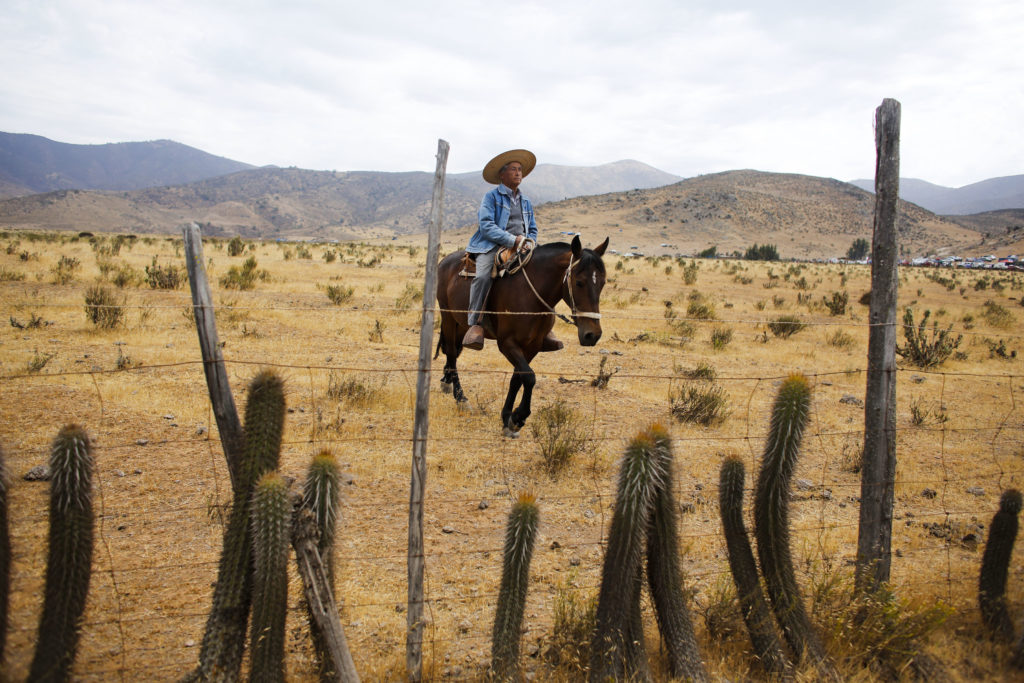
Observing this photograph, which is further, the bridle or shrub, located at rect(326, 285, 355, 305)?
shrub, located at rect(326, 285, 355, 305)

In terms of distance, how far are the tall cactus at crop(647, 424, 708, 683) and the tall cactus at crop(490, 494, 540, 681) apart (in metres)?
0.68

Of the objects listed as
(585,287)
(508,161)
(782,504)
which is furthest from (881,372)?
(508,161)

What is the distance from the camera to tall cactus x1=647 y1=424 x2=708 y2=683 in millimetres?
3174

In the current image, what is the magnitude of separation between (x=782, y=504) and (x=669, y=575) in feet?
2.70

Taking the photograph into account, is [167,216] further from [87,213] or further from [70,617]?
[70,617]

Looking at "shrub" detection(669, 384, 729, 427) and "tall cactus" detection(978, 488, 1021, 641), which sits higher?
"shrub" detection(669, 384, 729, 427)

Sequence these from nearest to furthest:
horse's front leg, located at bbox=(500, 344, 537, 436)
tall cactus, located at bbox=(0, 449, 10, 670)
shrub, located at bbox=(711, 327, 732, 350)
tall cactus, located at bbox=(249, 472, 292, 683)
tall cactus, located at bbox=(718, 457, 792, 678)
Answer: tall cactus, located at bbox=(0, 449, 10, 670) < tall cactus, located at bbox=(249, 472, 292, 683) < tall cactus, located at bbox=(718, 457, 792, 678) < horse's front leg, located at bbox=(500, 344, 537, 436) < shrub, located at bbox=(711, 327, 732, 350)

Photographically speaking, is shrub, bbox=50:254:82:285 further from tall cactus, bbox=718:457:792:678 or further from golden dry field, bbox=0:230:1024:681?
tall cactus, bbox=718:457:792:678

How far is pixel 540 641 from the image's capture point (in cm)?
350

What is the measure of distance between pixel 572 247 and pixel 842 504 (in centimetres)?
384

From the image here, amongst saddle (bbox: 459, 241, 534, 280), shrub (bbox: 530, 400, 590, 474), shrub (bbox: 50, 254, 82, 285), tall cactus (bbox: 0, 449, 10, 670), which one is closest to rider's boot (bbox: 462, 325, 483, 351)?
saddle (bbox: 459, 241, 534, 280)

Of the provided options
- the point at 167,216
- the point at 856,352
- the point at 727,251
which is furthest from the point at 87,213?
the point at 856,352

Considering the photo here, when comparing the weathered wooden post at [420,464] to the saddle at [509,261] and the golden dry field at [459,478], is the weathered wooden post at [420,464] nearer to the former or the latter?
the golden dry field at [459,478]

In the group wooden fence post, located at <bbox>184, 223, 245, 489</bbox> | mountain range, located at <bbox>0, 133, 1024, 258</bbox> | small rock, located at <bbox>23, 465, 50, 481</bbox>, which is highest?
mountain range, located at <bbox>0, 133, 1024, 258</bbox>
